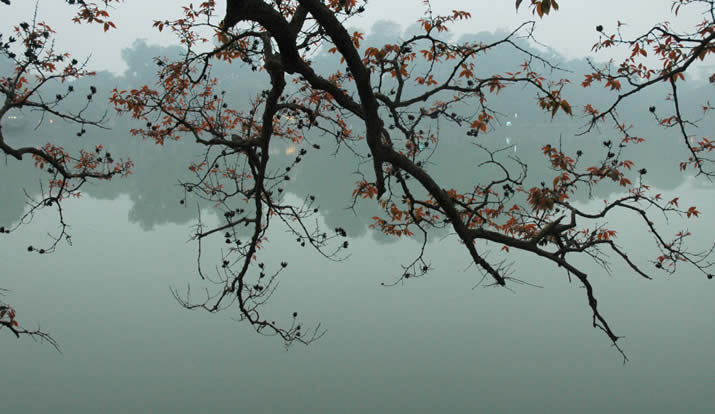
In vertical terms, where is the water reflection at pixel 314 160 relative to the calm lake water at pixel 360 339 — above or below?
above

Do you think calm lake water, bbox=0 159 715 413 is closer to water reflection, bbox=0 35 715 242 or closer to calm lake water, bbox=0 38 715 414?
calm lake water, bbox=0 38 715 414

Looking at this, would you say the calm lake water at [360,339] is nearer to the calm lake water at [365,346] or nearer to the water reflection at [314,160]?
the calm lake water at [365,346]

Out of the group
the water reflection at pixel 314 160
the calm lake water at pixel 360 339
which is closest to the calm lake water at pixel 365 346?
the calm lake water at pixel 360 339

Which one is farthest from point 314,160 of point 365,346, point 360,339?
point 365,346

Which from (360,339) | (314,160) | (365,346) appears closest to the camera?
(365,346)

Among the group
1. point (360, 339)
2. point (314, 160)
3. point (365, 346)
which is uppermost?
point (314, 160)

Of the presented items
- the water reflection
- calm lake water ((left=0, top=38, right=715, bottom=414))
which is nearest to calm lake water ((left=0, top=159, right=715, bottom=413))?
calm lake water ((left=0, top=38, right=715, bottom=414))

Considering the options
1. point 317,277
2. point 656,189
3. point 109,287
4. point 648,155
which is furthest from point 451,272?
point 648,155

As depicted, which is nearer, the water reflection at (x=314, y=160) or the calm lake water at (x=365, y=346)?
the calm lake water at (x=365, y=346)

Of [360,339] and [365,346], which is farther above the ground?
[360,339]

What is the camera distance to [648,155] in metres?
31.0

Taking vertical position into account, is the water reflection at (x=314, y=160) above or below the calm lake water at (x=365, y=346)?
above

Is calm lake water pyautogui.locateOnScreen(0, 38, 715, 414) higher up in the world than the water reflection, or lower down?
lower down

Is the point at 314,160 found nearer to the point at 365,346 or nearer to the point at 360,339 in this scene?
the point at 360,339
